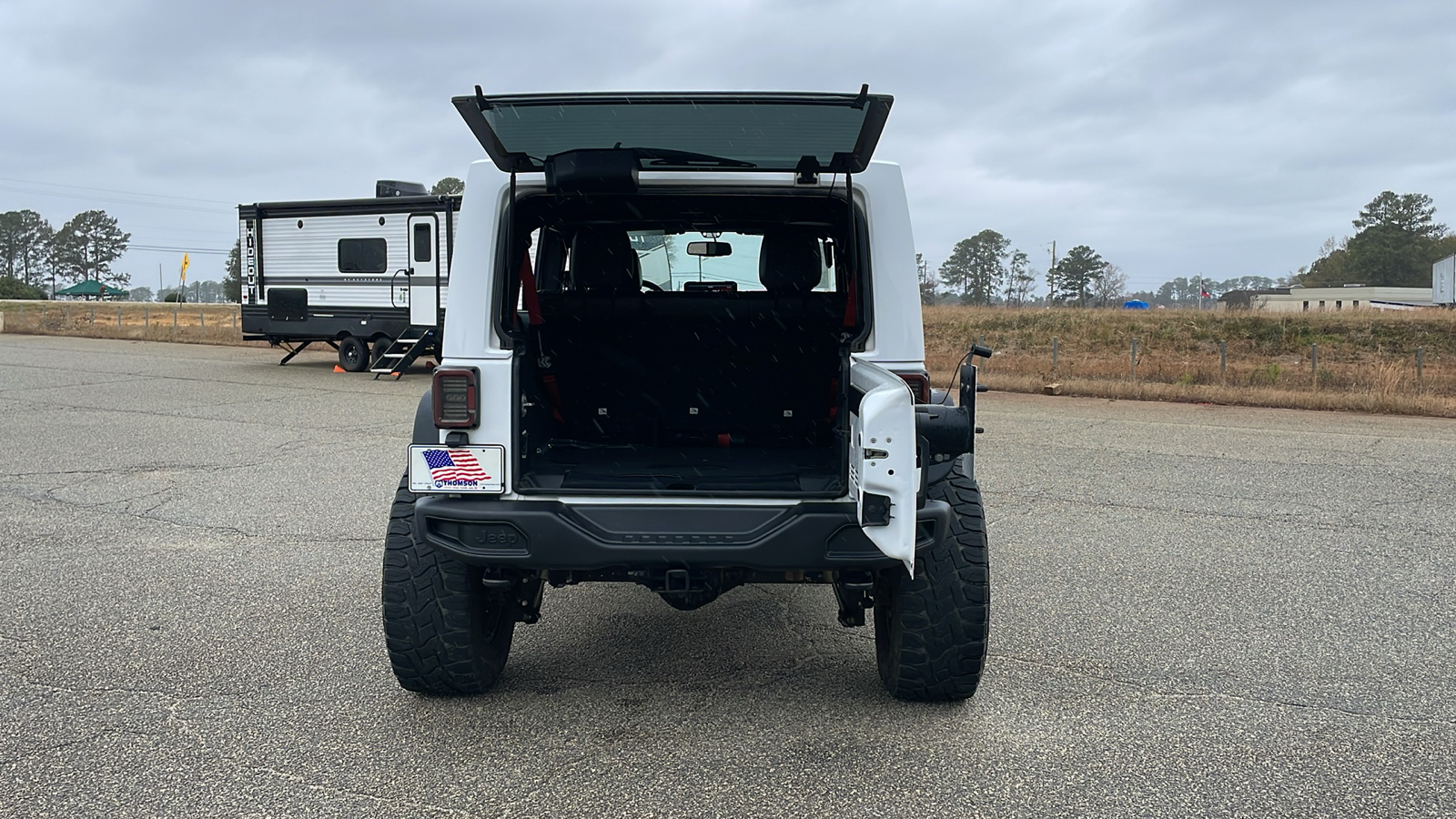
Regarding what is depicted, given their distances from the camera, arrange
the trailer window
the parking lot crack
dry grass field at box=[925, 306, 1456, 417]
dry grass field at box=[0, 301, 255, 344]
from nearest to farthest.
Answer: the parking lot crack → dry grass field at box=[925, 306, 1456, 417] → the trailer window → dry grass field at box=[0, 301, 255, 344]

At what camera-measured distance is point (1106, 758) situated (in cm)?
330

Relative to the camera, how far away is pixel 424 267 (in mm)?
16625

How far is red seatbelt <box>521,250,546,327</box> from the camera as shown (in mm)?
4211

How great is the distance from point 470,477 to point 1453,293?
61.2m

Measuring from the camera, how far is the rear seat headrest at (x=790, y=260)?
468cm

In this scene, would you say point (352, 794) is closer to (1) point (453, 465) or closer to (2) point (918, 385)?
(1) point (453, 465)

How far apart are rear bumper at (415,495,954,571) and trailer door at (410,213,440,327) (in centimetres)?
1383

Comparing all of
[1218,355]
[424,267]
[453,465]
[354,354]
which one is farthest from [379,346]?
[1218,355]

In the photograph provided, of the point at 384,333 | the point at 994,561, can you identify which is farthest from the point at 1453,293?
the point at 994,561

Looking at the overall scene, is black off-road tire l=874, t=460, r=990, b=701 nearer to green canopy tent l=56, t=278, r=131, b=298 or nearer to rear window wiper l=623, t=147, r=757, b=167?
rear window wiper l=623, t=147, r=757, b=167

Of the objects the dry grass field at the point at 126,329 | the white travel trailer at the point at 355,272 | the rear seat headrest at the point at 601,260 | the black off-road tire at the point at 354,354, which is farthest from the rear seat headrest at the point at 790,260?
the dry grass field at the point at 126,329

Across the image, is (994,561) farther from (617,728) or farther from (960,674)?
(617,728)

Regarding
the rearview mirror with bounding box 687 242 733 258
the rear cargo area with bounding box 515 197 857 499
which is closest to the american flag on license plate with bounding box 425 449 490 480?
the rear cargo area with bounding box 515 197 857 499

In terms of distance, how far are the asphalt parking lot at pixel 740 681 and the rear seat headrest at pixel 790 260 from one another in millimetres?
1478
